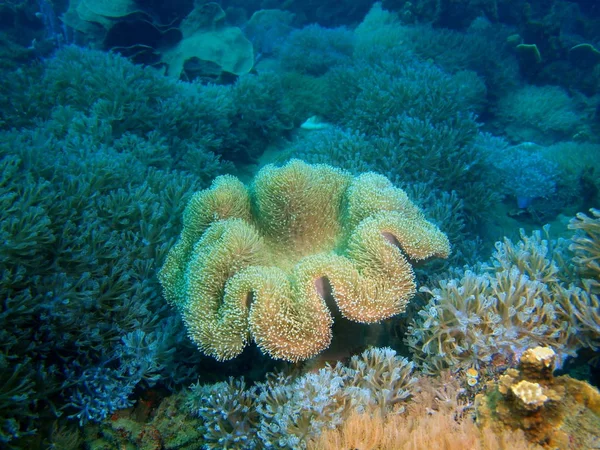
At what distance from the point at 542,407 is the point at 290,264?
2.09m

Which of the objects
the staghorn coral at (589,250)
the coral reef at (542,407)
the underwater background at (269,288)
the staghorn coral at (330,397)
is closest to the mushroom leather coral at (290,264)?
the underwater background at (269,288)

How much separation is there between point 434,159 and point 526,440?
407 centimetres

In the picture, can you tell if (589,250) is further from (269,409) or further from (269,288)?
(269,409)

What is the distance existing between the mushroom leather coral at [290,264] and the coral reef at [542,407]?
76cm

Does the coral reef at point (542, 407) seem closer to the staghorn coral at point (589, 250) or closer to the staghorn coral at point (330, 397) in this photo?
the staghorn coral at point (330, 397)

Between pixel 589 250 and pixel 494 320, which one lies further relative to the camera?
pixel 589 250

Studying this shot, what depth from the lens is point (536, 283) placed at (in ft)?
7.79

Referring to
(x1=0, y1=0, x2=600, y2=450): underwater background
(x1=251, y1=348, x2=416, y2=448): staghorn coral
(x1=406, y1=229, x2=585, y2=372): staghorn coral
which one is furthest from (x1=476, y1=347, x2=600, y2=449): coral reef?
(x1=251, y1=348, x2=416, y2=448): staghorn coral

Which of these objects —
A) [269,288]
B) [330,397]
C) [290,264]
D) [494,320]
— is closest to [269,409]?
[330,397]

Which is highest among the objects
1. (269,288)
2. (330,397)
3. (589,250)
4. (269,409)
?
(589,250)

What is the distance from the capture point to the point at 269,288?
93.2 inches

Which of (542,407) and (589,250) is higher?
(589,250)

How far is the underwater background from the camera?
2.17 m

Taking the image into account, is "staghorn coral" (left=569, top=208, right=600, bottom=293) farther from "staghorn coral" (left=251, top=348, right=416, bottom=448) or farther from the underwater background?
"staghorn coral" (left=251, top=348, right=416, bottom=448)
